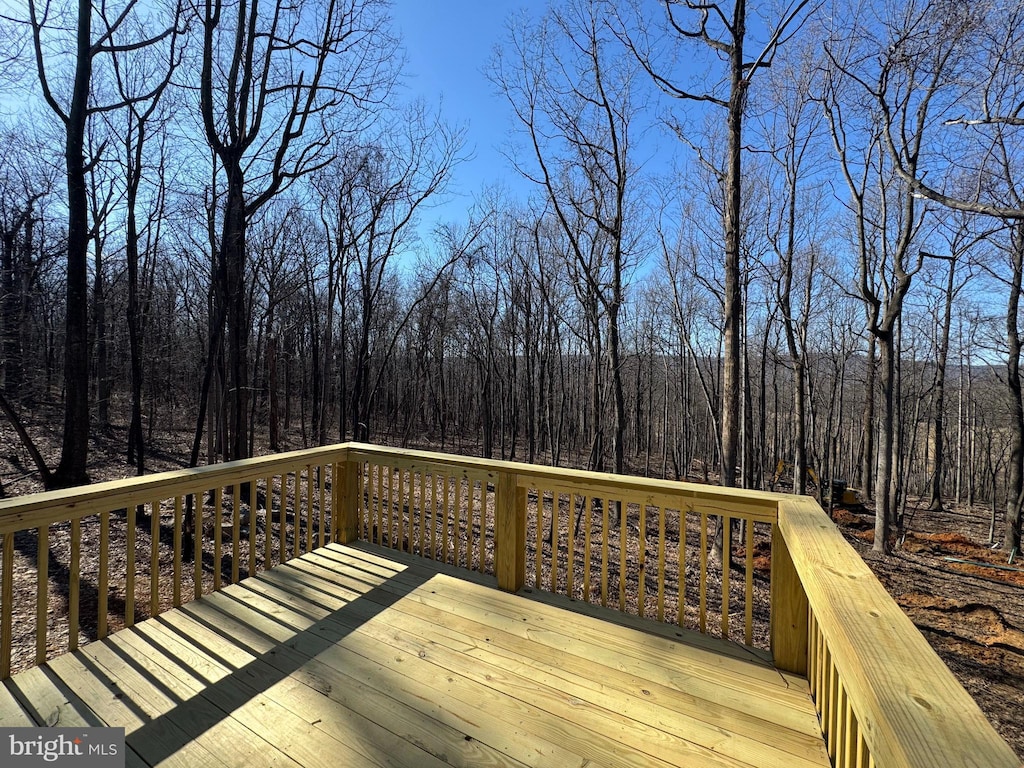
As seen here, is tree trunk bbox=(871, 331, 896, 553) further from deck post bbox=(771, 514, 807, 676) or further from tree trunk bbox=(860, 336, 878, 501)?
deck post bbox=(771, 514, 807, 676)

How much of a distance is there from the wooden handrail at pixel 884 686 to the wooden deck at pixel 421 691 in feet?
1.48

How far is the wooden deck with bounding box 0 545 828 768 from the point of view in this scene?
151 cm

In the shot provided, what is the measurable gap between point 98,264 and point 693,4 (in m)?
11.2

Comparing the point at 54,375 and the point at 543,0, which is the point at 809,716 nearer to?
the point at 543,0

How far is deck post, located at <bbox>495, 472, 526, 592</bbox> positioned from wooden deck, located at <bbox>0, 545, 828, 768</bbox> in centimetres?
20

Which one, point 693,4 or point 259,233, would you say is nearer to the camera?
point 693,4

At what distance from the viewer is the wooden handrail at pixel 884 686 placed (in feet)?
1.94

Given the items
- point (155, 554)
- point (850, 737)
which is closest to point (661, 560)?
point (850, 737)

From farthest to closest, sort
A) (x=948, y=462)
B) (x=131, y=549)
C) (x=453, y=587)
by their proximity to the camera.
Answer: (x=948, y=462), (x=453, y=587), (x=131, y=549)

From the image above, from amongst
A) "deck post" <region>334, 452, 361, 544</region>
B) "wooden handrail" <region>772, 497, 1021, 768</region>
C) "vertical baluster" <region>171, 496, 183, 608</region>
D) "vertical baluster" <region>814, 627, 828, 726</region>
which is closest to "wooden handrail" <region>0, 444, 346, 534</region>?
"vertical baluster" <region>171, 496, 183, 608</region>

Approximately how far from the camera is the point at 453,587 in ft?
9.11

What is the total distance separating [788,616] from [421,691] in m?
1.66

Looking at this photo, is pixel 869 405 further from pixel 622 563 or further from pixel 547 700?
pixel 547 700

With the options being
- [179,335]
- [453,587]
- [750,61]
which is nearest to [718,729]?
[453,587]
